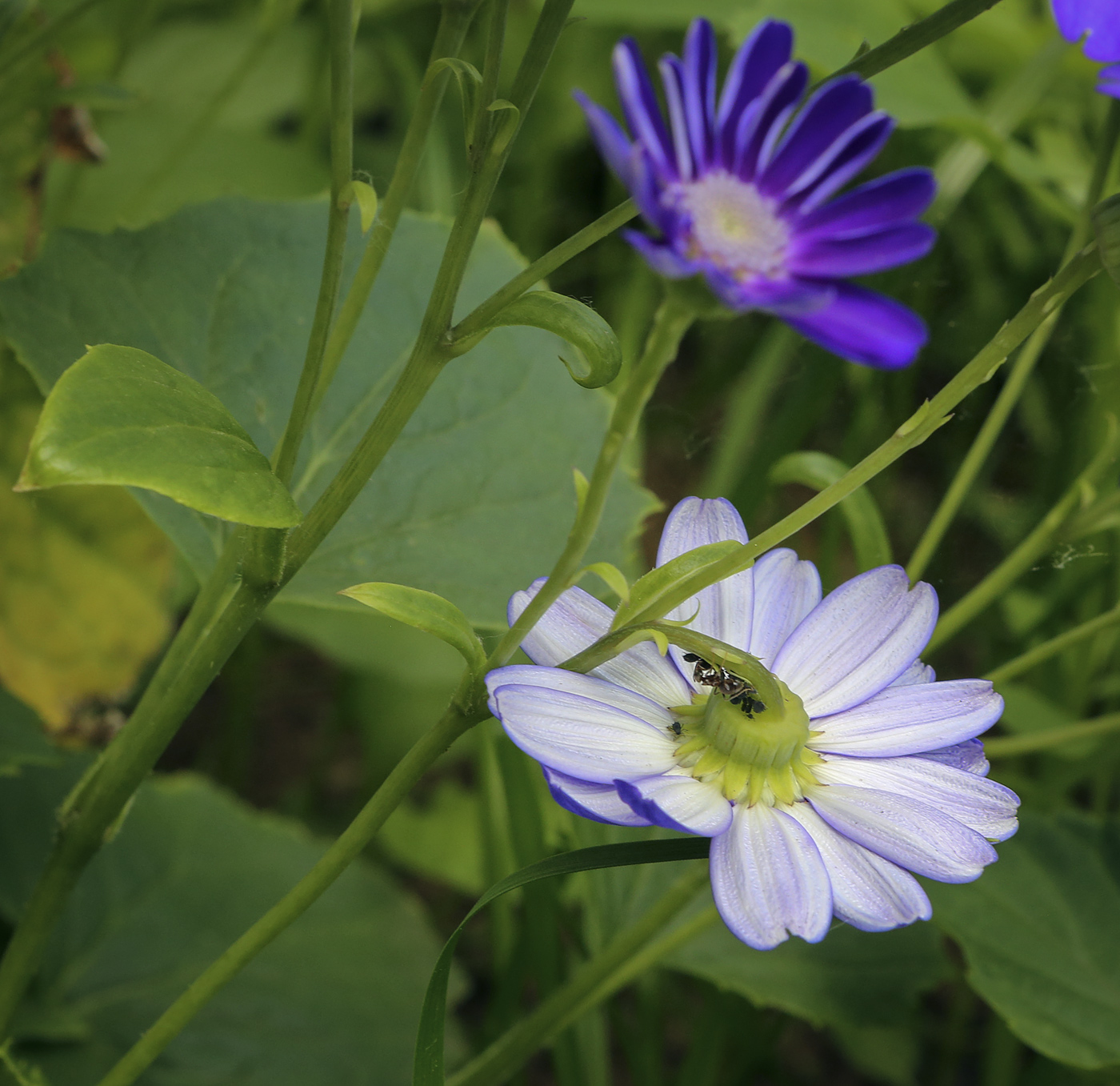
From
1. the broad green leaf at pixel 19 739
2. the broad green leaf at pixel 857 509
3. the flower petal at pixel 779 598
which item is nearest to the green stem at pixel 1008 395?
the broad green leaf at pixel 857 509

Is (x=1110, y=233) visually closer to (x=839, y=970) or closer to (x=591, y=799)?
(x=591, y=799)

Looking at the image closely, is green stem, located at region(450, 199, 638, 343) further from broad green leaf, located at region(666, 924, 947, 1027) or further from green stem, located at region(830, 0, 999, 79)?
broad green leaf, located at region(666, 924, 947, 1027)

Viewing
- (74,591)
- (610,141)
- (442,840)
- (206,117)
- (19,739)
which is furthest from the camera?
(442,840)

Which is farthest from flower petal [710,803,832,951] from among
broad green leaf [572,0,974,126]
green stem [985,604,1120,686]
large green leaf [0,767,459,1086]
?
broad green leaf [572,0,974,126]

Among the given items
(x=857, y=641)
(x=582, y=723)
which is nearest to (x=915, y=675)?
(x=857, y=641)

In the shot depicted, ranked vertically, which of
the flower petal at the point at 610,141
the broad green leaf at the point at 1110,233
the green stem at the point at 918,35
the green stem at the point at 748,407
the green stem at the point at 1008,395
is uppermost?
the green stem at the point at 748,407

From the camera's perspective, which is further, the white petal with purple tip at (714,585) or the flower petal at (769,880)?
the white petal with purple tip at (714,585)

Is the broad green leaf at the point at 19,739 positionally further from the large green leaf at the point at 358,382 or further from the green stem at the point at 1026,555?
the green stem at the point at 1026,555
